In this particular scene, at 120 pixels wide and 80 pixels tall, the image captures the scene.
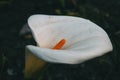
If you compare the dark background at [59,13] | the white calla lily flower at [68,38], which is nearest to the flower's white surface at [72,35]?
the white calla lily flower at [68,38]

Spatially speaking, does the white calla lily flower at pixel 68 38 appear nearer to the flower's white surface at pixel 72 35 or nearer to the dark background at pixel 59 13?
the flower's white surface at pixel 72 35

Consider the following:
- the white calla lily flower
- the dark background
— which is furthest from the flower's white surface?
the dark background

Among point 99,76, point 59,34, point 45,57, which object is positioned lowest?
point 99,76

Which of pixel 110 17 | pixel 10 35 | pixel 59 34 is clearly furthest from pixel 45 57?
pixel 110 17

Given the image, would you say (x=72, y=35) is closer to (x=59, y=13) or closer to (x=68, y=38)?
(x=68, y=38)

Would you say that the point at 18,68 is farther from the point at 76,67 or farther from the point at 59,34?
the point at 59,34

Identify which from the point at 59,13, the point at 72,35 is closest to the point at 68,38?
the point at 72,35
